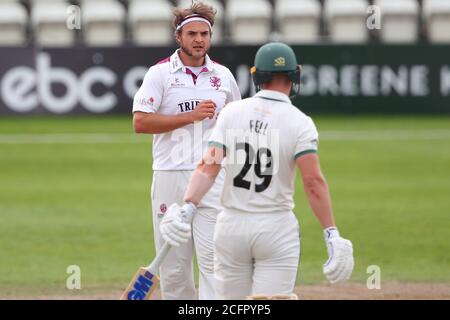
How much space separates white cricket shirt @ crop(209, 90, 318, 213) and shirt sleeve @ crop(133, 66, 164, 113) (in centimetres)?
153

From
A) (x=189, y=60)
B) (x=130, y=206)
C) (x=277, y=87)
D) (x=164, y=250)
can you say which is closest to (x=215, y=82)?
(x=189, y=60)

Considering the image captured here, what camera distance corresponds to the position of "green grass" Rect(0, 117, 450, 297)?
11836mm

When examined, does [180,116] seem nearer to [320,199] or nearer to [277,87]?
[277,87]

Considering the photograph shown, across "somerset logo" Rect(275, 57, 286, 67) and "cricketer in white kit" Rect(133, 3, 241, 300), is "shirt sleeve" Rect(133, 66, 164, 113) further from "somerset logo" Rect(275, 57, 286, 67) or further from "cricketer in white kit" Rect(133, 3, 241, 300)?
"somerset logo" Rect(275, 57, 286, 67)

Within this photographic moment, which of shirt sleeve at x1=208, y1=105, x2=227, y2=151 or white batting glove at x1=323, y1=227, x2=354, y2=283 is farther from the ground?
shirt sleeve at x1=208, y1=105, x2=227, y2=151

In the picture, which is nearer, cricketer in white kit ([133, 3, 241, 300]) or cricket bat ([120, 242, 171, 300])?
cricket bat ([120, 242, 171, 300])

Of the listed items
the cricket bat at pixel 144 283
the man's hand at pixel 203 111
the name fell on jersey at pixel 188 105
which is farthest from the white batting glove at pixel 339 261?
the name fell on jersey at pixel 188 105

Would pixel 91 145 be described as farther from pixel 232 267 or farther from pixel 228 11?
pixel 232 267

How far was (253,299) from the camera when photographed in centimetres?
687

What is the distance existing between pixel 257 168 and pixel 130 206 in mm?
8342

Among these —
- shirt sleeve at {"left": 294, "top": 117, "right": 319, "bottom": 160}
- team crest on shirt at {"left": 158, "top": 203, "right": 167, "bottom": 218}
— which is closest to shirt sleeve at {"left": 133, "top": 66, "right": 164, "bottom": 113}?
team crest on shirt at {"left": 158, "top": 203, "right": 167, "bottom": 218}

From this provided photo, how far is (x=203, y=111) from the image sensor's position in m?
8.43

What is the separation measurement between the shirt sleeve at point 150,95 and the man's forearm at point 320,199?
78.1 inches
